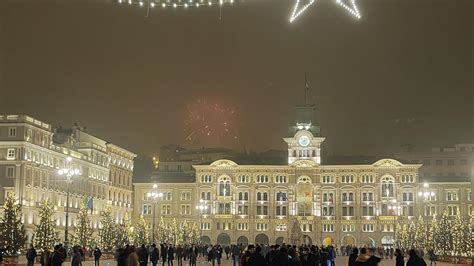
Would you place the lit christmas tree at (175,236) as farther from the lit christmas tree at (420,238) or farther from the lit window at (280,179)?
the lit christmas tree at (420,238)

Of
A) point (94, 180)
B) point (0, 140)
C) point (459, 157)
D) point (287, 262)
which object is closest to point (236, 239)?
point (94, 180)

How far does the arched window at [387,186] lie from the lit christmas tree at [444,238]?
43.9 metres

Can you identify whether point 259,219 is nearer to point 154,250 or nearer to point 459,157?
point 459,157

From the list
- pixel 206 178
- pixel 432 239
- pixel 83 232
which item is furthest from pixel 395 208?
pixel 83 232

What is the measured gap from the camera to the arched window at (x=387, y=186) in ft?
372

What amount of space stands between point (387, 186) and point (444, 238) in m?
48.9

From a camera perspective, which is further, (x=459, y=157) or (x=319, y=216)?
(x=459, y=157)

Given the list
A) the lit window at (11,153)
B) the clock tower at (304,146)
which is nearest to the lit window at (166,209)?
the clock tower at (304,146)

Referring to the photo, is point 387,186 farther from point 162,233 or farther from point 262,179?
point 162,233

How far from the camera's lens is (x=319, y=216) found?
375ft

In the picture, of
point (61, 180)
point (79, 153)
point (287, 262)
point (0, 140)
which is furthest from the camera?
point (79, 153)

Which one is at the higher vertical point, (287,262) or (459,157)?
(459,157)

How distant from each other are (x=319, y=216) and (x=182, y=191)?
74.4ft

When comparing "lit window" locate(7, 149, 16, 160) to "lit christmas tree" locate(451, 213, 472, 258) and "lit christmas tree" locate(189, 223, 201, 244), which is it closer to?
"lit christmas tree" locate(189, 223, 201, 244)
